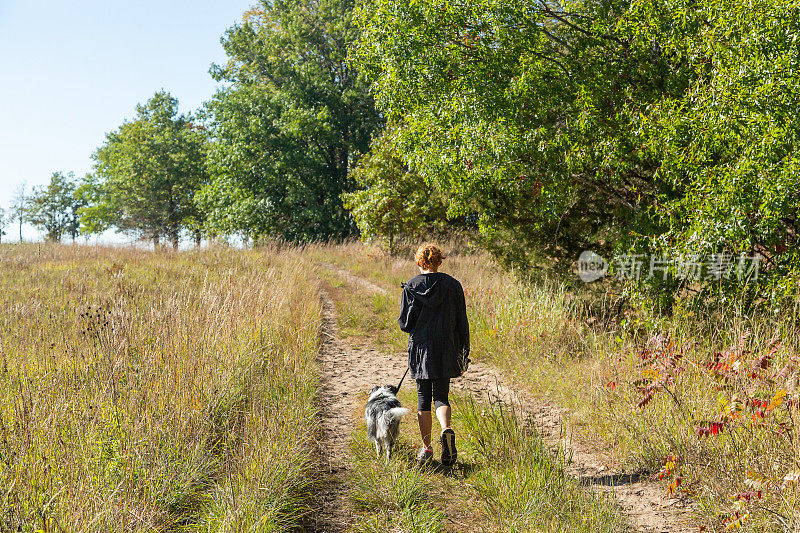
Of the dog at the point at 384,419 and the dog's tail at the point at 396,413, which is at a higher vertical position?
the dog's tail at the point at 396,413

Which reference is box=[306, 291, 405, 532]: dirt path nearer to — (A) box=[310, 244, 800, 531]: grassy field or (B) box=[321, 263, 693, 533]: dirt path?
(B) box=[321, 263, 693, 533]: dirt path

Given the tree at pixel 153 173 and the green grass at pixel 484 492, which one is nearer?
the green grass at pixel 484 492

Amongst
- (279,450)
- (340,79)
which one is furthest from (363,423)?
(340,79)

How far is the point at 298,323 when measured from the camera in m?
8.12

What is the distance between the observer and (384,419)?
4184 mm

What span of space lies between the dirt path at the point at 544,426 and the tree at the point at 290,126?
17929 mm

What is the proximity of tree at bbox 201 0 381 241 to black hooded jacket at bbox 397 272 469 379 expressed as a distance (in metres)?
21.0

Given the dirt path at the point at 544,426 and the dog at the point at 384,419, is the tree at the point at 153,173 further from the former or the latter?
the dog at the point at 384,419

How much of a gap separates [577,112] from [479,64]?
160cm

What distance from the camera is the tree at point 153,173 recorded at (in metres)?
36.7

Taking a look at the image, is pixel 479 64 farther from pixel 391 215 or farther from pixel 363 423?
pixel 391 215

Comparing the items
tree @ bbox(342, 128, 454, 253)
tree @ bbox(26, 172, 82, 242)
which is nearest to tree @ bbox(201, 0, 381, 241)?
tree @ bbox(342, 128, 454, 253)

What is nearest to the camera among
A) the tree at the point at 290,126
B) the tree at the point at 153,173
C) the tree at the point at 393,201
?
the tree at the point at 393,201

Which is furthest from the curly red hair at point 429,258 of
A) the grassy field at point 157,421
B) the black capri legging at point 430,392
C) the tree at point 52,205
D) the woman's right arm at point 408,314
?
the tree at point 52,205
